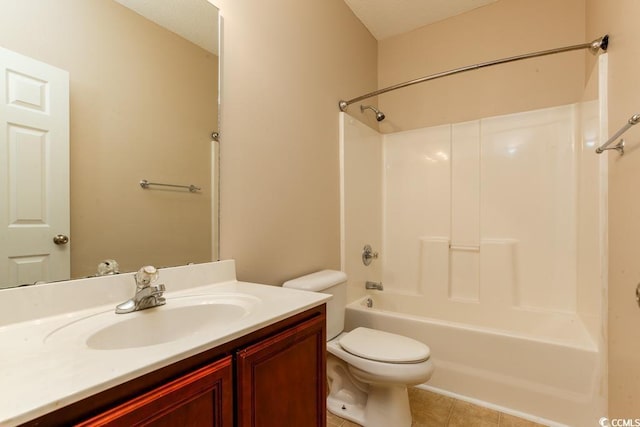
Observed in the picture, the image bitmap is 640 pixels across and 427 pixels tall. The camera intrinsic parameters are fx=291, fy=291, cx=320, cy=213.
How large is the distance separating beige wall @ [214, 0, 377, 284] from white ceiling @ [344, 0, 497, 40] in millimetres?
190

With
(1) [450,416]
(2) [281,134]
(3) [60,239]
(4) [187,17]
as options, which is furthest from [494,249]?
(3) [60,239]

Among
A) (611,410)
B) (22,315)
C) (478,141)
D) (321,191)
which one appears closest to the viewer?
Answer: (22,315)

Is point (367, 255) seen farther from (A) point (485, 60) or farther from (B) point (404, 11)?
(B) point (404, 11)

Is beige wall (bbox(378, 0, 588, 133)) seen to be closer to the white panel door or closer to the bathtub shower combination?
the bathtub shower combination

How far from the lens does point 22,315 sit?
0.74 metres

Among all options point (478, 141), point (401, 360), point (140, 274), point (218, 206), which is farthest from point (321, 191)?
point (478, 141)

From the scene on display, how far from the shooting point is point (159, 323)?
882mm

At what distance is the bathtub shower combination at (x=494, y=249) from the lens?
4.97 ft

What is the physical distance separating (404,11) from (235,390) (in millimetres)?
2661

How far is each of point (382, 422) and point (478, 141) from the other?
6.56ft

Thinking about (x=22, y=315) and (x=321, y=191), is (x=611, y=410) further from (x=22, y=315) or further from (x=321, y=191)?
(x=22, y=315)

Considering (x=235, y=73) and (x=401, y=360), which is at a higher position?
(x=235, y=73)

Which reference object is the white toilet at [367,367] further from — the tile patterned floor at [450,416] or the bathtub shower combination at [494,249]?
the bathtub shower combination at [494,249]

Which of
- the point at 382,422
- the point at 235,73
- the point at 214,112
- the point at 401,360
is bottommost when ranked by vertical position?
the point at 382,422
